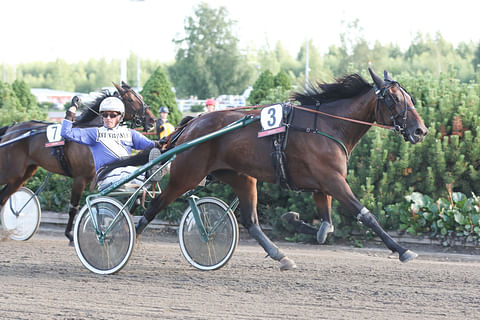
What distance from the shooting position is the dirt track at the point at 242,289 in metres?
4.48

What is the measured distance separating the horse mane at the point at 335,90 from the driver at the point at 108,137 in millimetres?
1672

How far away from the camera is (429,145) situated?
26.5ft

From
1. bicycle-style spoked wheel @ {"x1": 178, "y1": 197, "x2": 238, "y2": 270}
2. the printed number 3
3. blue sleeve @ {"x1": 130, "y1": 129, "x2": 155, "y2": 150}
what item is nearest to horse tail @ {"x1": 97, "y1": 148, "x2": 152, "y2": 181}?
blue sleeve @ {"x1": 130, "y1": 129, "x2": 155, "y2": 150}

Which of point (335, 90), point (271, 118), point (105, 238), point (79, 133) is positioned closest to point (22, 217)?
point (79, 133)

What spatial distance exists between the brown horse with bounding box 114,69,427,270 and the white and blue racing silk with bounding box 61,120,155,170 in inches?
21.0

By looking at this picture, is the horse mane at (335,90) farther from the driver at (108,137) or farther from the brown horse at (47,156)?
the brown horse at (47,156)

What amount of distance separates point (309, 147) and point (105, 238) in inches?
77.7

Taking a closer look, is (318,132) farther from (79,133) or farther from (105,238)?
(79,133)

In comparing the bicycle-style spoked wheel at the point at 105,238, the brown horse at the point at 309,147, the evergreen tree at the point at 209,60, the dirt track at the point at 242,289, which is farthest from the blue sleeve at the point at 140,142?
the evergreen tree at the point at 209,60

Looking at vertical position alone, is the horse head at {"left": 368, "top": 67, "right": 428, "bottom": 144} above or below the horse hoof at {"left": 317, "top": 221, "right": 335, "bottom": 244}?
above

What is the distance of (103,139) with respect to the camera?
6.09m

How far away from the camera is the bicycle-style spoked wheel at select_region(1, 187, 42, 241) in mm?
8336

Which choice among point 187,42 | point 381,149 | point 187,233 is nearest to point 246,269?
point 187,233

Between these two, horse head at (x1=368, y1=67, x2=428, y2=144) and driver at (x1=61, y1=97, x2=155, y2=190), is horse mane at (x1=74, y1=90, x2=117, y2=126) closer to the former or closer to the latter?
driver at (x1=61, y1=97, x2=155, y2=190)
